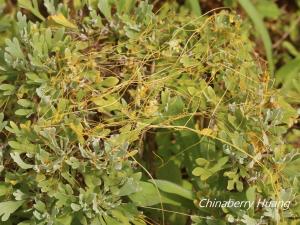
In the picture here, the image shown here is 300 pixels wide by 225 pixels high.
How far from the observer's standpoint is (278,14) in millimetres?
3369

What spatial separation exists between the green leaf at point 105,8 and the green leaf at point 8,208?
89 cm

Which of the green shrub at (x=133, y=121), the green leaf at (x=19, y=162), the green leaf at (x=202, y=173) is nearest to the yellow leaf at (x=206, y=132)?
the green shrub at (x=133, y=121)

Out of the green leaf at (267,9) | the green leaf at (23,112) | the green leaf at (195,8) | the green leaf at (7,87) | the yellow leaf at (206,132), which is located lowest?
the green leaf at (23,112)

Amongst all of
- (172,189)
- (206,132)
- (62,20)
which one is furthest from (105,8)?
(172,189)

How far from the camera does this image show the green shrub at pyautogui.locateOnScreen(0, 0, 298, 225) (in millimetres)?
1994

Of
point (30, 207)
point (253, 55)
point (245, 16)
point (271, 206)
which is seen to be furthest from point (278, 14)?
point (30, 207)

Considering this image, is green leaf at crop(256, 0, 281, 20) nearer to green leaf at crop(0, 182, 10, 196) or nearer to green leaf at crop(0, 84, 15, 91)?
green leaf at crop(0, 84, 15, 91)

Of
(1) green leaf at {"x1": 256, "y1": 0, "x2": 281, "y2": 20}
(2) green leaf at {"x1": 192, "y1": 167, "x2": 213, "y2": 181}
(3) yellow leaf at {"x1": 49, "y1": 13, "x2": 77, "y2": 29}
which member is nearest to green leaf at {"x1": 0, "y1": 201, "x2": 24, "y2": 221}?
(2) green leaf at {"x1": 192, "y1": 167, "x2": 213, "y2": 181}

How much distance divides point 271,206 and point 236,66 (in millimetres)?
659

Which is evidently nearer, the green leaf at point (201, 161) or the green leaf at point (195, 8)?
the green leaf at point (201, 161)

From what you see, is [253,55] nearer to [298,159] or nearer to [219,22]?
[219,22]

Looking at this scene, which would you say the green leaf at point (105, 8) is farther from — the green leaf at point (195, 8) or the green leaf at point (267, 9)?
the green leaf at point (267, 9)

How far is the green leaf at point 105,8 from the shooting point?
7.75 feet

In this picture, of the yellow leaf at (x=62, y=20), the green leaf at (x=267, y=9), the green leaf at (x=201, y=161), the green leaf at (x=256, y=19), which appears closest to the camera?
the green leaf at (x=201, y=161)
